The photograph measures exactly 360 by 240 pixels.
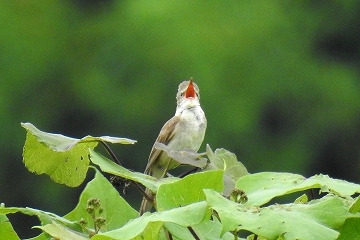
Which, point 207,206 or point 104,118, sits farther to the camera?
point 104,118

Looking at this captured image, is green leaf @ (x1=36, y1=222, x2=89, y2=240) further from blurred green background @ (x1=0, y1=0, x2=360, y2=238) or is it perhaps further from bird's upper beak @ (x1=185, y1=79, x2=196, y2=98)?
blurred green background @ (x1=0, y1=0, x2=360, y2=238)

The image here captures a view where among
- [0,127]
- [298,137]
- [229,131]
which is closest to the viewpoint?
[229,131]

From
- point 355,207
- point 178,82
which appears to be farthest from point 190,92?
point 178,82

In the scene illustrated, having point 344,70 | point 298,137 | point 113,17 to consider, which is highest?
point 113,17

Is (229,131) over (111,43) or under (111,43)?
under

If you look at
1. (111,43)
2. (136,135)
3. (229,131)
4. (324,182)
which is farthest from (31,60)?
(324,182)

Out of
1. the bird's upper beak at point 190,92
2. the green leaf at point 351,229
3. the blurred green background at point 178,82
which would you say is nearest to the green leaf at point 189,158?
the green leaf at point 351,229

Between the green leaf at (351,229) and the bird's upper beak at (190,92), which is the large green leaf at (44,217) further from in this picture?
the bird's upper beak at (190,92)

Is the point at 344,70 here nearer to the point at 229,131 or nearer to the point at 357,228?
the point at 229,131
